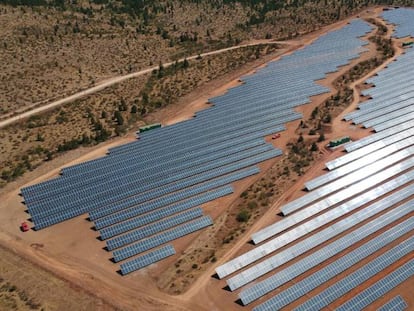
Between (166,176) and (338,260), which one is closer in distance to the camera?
(338,260)

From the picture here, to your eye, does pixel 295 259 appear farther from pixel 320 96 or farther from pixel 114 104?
pixel 114 104

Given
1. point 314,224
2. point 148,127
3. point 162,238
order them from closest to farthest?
point 162,238 → point 314,224 → point 148,127

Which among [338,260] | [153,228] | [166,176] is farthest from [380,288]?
[166,176]

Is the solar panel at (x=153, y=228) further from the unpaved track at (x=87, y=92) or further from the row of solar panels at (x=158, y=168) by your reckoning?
the unpaved track at (x=87, y=92)

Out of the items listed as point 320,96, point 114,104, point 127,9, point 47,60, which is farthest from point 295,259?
point 127,9

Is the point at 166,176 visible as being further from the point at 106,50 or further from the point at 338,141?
the point at 106,50

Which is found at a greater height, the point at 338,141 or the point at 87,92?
the point at 87,92

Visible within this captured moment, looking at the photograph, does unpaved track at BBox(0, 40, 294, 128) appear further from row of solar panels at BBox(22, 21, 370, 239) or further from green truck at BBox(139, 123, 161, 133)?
row of solar panels at BBox(22, 21, 370, 239)
